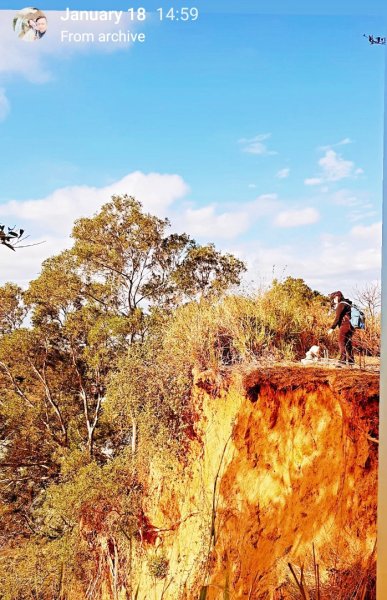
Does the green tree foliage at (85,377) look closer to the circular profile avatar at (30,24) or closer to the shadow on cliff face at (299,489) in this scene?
the shadow on cliff face at (299,489)

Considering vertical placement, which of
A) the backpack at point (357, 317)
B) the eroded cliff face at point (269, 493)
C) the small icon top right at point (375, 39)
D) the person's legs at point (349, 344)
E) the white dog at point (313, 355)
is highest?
the small icon top right at point (375, 39)

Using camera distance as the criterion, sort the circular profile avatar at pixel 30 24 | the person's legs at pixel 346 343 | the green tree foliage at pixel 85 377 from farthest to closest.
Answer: the green tree foliage at pixel 85 377
the person's legs at pixel 346 343
the circular profile avatar at pixel 30 24

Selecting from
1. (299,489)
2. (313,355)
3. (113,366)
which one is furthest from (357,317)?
(113,366)

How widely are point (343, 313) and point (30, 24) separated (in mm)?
1712

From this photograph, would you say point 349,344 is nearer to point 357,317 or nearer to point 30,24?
point 357,317

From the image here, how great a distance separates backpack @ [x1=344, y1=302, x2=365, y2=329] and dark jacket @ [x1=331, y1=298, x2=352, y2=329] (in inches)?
0.7

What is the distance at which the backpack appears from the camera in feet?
8.42

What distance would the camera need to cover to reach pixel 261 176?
2.37 metres

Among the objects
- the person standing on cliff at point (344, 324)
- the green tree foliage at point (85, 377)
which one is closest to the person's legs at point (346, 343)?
the person standing on cliff at point (344, 324)

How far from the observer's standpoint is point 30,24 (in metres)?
1.96

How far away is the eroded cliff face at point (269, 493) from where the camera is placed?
2115mm

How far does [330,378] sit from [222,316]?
2.41 feet

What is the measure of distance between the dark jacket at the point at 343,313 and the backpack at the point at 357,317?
2 cm

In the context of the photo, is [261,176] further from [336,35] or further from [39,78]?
[39,78]
